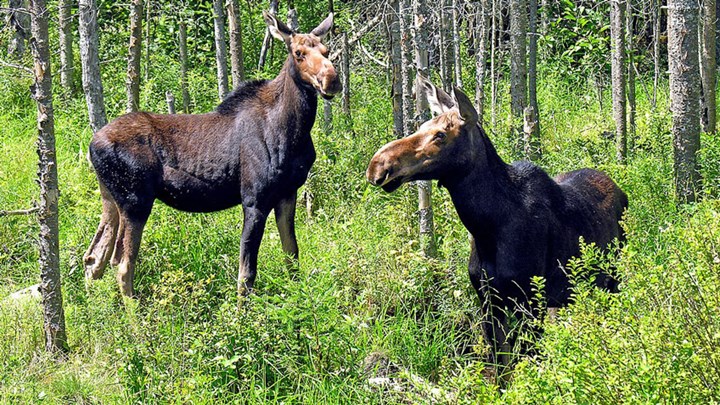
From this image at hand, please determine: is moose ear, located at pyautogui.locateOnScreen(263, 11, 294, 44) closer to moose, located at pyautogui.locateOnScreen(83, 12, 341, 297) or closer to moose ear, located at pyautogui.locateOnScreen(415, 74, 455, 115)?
moose, located at pyautogui.locateOnScreen(83, 12, 341, 297)

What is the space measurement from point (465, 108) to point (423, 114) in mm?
1588

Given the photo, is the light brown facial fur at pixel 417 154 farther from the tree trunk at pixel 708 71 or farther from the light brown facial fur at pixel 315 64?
the tree trunk at pixel 708 71

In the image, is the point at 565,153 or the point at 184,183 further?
the point at 565,153

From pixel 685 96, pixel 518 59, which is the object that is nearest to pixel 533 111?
pixel 518 59

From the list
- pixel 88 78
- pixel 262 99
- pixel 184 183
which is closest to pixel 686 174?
pixel 262 99

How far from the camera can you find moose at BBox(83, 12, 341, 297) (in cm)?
870

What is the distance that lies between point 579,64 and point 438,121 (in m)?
11.3

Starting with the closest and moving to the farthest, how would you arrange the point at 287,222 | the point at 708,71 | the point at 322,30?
the point at 287,222
the point at 322,30
the point at 708,71

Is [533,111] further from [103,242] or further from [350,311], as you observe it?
[103,242]

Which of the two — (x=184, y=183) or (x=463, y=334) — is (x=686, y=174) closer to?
(x=463, y=334)

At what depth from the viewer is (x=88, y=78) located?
9844 mm

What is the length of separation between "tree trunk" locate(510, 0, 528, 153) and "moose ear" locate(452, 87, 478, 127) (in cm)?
301

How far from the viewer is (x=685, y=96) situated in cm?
925

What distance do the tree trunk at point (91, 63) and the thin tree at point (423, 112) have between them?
3.42 metres
